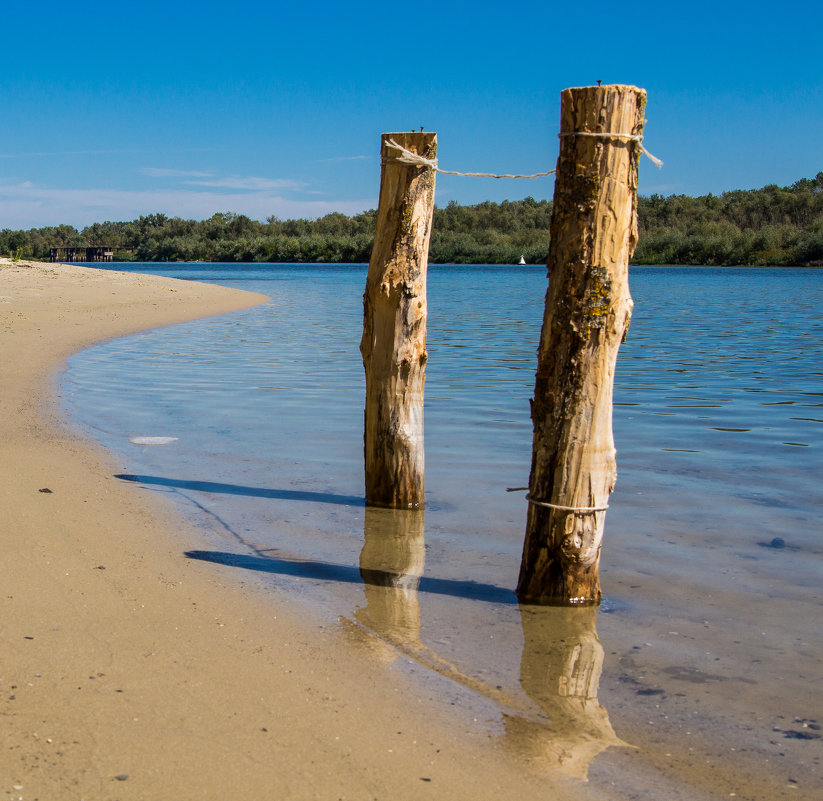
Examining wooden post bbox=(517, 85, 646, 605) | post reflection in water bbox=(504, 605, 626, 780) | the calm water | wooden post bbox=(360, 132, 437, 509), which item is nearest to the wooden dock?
the calm water

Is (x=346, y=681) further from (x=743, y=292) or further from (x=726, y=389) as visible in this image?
(x=743, y=292)

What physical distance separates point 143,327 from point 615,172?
1947 centimetres

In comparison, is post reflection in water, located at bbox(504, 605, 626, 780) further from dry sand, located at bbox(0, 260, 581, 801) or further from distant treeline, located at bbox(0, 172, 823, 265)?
distant treeline, located at bbox(0, 172, 823, 265)

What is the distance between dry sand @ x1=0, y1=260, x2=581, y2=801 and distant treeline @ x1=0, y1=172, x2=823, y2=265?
99.9 meters

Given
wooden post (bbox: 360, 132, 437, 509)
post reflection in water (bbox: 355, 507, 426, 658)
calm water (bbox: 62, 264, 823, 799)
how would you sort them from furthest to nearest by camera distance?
wooden post (bbox: 360, 132, 437, 509), post reflection in water (bbox: 355, 507, 426, 658), calm water (bbox: 62, 264, 823, 799)

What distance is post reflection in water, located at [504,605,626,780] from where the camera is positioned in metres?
3.21

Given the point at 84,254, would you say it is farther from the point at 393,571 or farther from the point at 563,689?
the point at 563,689

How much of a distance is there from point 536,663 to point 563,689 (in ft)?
0.85

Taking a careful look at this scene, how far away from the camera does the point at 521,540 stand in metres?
5.78

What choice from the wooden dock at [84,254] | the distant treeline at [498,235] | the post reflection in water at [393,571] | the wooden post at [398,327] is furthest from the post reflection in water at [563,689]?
the wooden dock at [84,254]

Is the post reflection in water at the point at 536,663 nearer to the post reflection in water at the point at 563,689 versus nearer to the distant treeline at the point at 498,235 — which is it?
the post reflection in water at the point at 563,689

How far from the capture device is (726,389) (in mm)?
12648

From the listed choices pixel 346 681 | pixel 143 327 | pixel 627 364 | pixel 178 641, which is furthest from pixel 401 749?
pixel 143 327

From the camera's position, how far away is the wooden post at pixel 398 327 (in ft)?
19.3
